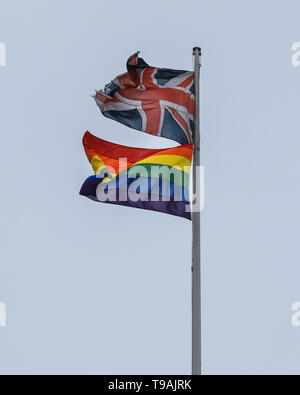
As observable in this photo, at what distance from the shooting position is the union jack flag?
25219mm

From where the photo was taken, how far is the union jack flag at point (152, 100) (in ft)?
82.7

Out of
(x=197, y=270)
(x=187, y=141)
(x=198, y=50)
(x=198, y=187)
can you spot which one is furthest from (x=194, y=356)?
(x=198, y=50)

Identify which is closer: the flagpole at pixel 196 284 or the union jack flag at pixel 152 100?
the flagpole at pixel 196 284

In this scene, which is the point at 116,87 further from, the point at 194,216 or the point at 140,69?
the point at 194,216

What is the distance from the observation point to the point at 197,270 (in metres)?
23.5

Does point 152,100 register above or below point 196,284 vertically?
above

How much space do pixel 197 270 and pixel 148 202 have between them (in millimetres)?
2428

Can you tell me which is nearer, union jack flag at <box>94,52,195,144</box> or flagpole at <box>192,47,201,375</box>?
flagpole at <box>192,47,201,375</box>

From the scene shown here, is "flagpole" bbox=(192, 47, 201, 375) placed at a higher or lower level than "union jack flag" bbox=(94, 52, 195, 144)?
lower

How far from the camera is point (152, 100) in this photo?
25891mm

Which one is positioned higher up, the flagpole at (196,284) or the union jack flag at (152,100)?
the union jack flag at (152,100)

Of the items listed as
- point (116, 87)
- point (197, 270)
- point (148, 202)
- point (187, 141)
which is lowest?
point (197, 270)

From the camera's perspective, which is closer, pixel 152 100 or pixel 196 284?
pixel 196 284

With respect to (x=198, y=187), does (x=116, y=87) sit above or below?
above
